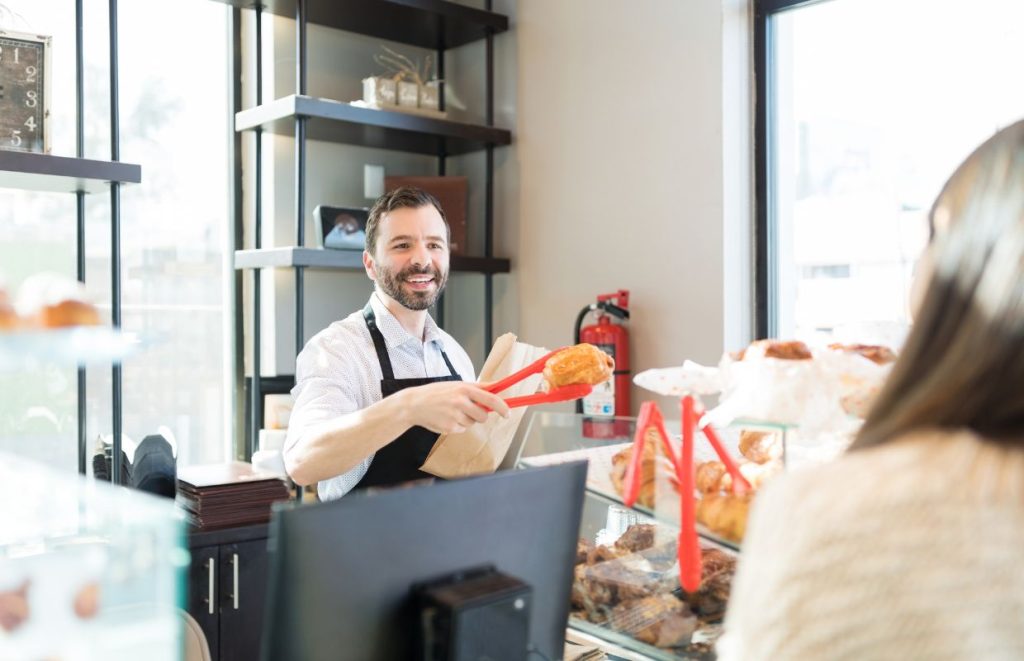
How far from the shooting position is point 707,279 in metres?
3.05

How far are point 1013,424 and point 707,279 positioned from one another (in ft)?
7.67

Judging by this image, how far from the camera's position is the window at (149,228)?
10.1 feet

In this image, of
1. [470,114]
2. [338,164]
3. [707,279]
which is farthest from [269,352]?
[707,279]


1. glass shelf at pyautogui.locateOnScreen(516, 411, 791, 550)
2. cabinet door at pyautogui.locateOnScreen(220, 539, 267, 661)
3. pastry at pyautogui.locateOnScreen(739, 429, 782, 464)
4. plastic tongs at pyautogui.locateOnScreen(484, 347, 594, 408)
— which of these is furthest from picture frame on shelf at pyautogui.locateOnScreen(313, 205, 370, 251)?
pastry at pyautogui.locateOnScreen(739, 429, 782, 464)

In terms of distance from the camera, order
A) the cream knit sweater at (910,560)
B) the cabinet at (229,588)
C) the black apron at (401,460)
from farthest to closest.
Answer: the cabinet at (229,588) → the black apron at (401,460) → the cream knit sweater at (910,560)

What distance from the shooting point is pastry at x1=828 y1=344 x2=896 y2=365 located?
1.15 metres

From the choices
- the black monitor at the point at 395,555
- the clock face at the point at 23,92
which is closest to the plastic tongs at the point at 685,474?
the black monitor at the point at 395,555

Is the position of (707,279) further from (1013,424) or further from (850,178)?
(1013,424)

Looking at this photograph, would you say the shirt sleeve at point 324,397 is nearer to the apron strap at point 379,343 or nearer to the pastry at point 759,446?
the apron strap at point 379,343

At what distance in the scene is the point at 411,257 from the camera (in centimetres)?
248

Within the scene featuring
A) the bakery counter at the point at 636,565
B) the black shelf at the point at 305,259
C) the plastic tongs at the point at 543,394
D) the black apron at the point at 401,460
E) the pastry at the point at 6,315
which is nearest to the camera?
the pastry at the point at 6,315

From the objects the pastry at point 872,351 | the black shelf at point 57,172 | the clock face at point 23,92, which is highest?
the clock face at point 23,92

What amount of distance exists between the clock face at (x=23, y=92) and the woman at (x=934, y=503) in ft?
7.85

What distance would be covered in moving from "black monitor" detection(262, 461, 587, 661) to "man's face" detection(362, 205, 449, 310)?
4.68 ft
